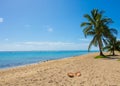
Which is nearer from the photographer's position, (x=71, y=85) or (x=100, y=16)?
(x=71, y=85)

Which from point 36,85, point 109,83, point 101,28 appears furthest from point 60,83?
point 101,28

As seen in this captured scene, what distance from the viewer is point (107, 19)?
27453mm

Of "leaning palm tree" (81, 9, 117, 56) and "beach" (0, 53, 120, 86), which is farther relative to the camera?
"leaning palm tree" (81, 9, 117, 56)

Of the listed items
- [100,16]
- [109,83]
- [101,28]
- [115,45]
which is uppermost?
[100,16]

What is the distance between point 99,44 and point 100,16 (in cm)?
460

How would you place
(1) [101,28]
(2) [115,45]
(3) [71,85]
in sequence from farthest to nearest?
(2) [115,45]
(1) [101,28]
(3) [71,85]

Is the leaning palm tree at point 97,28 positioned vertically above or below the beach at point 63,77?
above

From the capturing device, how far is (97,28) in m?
27.2

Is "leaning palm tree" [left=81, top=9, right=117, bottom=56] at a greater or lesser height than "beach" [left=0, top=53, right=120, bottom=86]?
greater

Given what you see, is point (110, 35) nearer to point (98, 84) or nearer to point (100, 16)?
point (100, 16)

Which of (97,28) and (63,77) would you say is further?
(97,28)

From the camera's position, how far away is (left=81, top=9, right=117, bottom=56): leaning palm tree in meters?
27.2

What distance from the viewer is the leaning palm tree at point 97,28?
27.2 metres

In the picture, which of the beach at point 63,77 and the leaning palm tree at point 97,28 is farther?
the leaning palm tree at point 97,28
